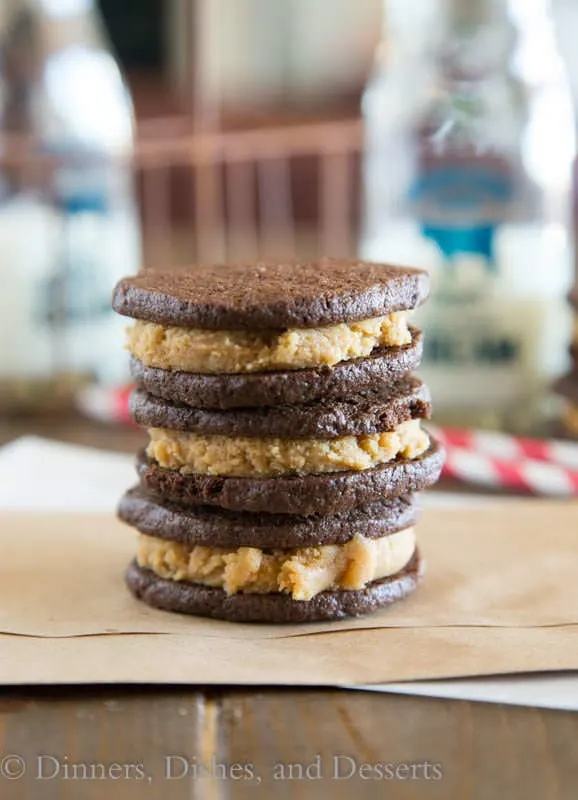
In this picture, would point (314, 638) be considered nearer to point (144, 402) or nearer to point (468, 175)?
point (144, 402)

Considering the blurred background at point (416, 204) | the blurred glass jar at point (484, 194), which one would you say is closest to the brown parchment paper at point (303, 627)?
the blurred background at point (416, 204)

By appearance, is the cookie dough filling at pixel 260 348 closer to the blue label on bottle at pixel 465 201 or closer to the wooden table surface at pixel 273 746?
the wooden table surface at pixel 273 746

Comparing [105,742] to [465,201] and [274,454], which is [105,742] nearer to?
[274,454]

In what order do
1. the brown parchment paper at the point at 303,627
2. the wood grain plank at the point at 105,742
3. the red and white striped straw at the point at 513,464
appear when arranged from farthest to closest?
the red and white striped straw at the point at 513,464, the brown parchment paper at the point at 303,627, the wood grain plank at the point at 105,742

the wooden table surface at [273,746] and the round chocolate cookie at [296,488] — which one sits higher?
the round chocolate cookie at [296,488]

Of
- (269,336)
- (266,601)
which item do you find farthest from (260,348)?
(266,601)

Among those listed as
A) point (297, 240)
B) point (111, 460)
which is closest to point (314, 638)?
point (111, 460)

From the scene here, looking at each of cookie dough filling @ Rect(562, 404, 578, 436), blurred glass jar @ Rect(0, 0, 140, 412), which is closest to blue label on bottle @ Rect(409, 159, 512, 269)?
cookie dough filling @ Rect(562, 404, 578, 436)
